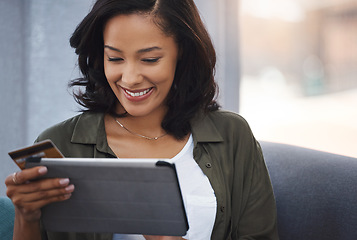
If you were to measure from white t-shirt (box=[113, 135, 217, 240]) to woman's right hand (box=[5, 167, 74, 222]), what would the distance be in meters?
0.32

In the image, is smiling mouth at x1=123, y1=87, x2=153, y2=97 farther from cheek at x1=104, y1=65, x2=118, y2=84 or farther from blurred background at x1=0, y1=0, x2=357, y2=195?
blurred background at x1=0, y1=0, x2=357, y2=195

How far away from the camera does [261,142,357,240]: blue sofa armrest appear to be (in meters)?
1.42

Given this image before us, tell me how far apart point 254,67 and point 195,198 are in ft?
4.49

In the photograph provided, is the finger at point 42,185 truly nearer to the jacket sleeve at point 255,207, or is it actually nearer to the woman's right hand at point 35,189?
the woman's right hand at point 35,189

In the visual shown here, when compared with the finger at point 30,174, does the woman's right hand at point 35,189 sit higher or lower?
lower

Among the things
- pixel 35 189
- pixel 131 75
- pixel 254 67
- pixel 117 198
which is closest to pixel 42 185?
pixel 35 189

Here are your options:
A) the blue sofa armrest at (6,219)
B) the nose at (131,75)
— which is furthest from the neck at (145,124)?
the blue sofa armrest at (6,219)

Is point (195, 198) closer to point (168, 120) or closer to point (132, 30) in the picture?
point (168, 120)

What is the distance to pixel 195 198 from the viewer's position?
4.20 feet

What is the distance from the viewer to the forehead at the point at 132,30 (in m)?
1.16

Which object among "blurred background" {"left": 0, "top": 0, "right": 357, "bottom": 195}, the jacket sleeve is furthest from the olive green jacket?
"blurred background" {"left": 0, "top": 0, "right": 357, "bottom": 195}

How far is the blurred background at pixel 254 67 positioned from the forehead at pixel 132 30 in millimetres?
836

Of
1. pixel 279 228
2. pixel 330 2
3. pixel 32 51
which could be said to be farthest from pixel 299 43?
pixel 32 51

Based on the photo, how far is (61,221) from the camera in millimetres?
1021
